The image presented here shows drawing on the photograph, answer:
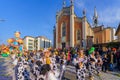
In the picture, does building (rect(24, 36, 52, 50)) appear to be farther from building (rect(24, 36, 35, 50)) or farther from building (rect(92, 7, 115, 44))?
building (rect(92, 7, 115, 44))

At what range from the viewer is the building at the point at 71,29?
58.9m

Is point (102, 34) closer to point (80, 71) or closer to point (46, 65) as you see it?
point (80, 71)

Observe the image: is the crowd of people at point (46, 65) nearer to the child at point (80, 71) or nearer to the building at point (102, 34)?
the child at point (80, 71)

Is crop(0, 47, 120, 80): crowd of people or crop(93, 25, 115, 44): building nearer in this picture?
crop(0, 47, 120, 80): crowd of people

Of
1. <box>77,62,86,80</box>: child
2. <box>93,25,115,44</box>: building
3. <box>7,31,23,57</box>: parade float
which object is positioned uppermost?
<box>93,25,115,44</box>: building

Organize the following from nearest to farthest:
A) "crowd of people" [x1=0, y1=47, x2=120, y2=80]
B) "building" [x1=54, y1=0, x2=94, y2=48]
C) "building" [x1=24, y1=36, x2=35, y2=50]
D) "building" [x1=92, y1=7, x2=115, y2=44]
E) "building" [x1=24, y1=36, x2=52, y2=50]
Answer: "crowd of people" [x1=0, y1=47, x2=120, y2=80]
"building" [x1=54, y1=0, x2=94, y2=48]
"building" [x1=92, y1=7, x2=115, y2=44]
"building" [x1=24, y1=36, x2=52, y2=50]
"building" [x1=24, y1=36, x2=35, y2=50]

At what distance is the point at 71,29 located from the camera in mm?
60469

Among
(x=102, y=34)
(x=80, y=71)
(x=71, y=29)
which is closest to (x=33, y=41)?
(x=102, y=34)

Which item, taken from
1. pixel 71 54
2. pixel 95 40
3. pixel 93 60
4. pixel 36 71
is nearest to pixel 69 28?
pixel 95 40

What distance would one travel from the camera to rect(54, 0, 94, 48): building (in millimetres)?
58906

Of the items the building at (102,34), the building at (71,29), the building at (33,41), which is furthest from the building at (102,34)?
the building at (33,41)

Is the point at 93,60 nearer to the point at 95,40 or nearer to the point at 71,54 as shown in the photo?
the point at 71,54

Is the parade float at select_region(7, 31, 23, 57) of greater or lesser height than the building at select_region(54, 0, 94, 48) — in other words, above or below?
below

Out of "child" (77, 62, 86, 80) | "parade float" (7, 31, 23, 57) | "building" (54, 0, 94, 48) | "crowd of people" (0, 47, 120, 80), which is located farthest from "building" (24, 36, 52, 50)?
"child" (77, 62, 86, 80)
